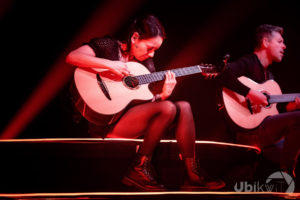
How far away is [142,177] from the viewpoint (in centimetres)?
186

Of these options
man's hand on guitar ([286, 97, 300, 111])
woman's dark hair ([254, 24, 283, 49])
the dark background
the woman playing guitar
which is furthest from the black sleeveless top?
man's hand on guitar ([286, 97, 300, 111])

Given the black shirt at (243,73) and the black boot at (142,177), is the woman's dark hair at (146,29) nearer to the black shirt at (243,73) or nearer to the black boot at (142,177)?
the black shirt at (243,73)

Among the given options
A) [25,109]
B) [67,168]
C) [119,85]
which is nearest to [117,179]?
[67,168]

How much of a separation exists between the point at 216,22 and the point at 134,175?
238 cm

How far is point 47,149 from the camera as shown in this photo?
2146mm

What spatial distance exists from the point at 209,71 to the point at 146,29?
2.37 feet

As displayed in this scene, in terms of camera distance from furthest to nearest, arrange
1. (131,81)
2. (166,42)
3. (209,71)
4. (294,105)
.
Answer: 1. (166,42)
2. (294,105)
3. (209,71)
4. (131,81)

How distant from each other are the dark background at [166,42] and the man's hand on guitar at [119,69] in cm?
62

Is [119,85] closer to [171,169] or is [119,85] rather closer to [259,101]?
[171,169]

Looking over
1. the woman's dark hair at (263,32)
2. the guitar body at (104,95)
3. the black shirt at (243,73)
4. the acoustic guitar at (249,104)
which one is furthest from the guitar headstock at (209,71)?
the woman's dark hair at (263,32)

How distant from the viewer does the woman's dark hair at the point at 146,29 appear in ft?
7.72

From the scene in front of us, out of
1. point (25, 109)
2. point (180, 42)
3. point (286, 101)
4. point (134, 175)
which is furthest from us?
point (180, 42)

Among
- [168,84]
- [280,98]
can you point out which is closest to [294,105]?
[280,98]

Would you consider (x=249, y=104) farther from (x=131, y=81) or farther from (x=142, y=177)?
(x=142, y=177)
